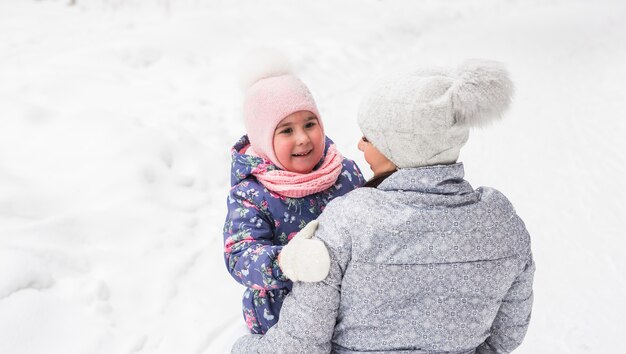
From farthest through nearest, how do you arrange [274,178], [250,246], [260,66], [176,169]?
1. [176,169]
2. [260,66]
3. [274,178]
4. [250,246]

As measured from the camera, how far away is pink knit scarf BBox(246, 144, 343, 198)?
2.07m

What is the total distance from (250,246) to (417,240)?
0.69m

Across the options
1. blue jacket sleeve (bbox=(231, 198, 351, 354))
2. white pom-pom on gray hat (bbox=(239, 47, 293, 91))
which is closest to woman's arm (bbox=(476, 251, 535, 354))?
blue jacket sleeve (bbox=(231, 198, 351, 354))

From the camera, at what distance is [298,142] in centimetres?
212

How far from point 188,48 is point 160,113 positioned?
2018 millimetres

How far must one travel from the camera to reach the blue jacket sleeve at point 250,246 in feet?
5.92

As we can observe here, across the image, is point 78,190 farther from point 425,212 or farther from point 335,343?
point 425,212

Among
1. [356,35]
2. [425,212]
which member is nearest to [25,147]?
[425,212]

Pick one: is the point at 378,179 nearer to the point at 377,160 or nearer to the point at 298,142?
the point at 377,160

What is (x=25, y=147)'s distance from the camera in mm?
3906

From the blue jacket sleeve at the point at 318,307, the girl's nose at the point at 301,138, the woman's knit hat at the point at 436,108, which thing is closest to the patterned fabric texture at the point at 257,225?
the girl's nose at the point at 301,138

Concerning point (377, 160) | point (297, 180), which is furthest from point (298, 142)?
point (377, 160)

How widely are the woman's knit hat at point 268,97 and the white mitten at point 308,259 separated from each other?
657mm

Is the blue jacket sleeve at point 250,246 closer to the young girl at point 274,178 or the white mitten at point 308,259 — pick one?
the young girl at point 274,178
